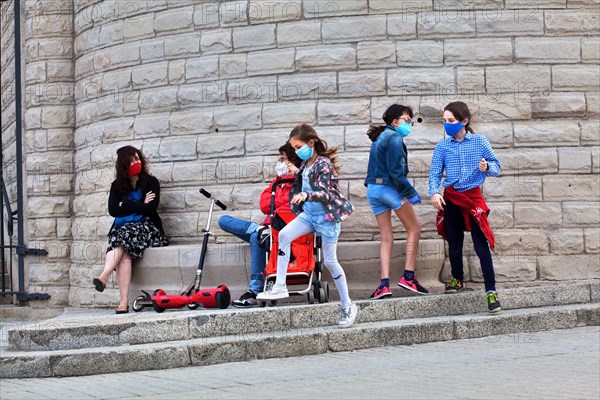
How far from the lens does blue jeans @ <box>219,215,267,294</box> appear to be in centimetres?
1136

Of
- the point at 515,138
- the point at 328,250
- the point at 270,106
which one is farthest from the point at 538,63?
the point at 328,250

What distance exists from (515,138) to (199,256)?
11.5 feet

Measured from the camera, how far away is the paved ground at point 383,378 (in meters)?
7.43

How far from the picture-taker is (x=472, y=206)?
10695 mm

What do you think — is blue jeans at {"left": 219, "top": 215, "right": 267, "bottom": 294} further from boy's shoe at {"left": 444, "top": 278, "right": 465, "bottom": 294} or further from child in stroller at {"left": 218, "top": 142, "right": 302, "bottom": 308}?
boy's shoe at {"left": 444, "top": 278, "right": 465, "bottom": 294}

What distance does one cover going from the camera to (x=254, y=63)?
12477 mm

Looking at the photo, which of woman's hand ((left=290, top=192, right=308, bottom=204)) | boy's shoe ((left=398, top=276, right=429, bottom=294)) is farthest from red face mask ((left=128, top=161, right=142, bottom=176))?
boy's shoe ((left=398, top=276, right=429, bottom=294))

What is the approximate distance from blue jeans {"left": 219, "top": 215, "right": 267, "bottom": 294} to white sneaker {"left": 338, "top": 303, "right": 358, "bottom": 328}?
152 centimetres

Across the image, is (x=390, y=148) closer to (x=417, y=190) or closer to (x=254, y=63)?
(x=417, y=190)

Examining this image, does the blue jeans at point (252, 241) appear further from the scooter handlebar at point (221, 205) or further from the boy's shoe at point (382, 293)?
the boy's shoe at point (382, 293)

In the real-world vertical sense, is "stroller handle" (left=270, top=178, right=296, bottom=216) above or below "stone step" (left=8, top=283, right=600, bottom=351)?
above

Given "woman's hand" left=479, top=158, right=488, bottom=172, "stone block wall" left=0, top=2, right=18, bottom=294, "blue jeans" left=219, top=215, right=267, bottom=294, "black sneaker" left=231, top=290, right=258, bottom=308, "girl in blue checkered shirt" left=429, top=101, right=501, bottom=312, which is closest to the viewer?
"girl in blue checkered shirt" left=429, top=101, right=501, bottom=312

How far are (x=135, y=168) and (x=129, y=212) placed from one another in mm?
477

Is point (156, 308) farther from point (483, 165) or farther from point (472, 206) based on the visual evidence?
point (483, 165)
